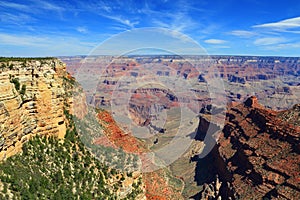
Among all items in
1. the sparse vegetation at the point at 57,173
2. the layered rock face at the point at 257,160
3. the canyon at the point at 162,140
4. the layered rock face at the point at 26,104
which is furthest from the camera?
the layered rock face at the point at 257,160

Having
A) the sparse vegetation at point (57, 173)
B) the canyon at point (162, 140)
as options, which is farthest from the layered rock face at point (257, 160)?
the sparse vegetation at point (57, 173)

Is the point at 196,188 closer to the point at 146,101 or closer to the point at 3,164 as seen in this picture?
the point at 3,164

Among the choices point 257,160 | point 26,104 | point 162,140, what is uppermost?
point 26,104

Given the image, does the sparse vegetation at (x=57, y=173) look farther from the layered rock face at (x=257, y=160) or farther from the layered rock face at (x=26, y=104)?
the layered rock face at (x=257, y=160)

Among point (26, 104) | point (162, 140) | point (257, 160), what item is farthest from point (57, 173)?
point (162, 140)

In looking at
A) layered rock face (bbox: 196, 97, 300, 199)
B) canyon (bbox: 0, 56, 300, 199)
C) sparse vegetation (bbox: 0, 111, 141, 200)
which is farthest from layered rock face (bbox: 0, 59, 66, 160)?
layered rock face (bbox: 196, 97, 300, 199)

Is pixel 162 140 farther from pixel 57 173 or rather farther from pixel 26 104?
pixel 26 104
